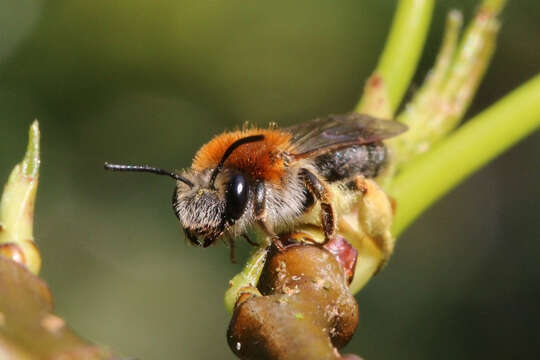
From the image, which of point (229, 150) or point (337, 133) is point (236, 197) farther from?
point (337, 133)

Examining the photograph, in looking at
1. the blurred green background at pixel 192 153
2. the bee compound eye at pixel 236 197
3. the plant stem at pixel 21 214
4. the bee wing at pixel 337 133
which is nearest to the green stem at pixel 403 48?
the bee wing at pixel 337 133

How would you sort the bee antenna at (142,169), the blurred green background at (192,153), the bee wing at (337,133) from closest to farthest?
the bee antenna at (142,169), the bee wing at (337,133), the blurred green background at (192,153)

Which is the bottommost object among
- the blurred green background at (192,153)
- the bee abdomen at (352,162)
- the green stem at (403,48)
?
the blurred green background at (192,153)

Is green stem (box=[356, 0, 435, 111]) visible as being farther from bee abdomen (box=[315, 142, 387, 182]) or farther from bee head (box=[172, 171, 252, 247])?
bee head (box=[172, 171, 252, 247])

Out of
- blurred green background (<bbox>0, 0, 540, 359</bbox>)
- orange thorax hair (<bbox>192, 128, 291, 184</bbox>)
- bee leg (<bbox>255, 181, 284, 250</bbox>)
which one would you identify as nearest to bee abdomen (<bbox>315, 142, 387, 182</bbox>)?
orange thorax hair (<bbox>192, 128, 291, 184</bbox>)

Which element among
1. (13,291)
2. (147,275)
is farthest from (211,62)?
(13,291)

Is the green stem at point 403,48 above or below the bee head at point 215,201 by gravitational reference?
above

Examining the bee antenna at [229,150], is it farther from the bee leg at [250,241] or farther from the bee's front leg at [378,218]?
the bee's front leg at [378,218]

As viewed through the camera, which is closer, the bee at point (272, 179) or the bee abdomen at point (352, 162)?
the bee at point (272, 179)

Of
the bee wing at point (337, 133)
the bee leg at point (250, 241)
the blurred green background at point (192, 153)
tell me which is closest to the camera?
the bee leg at point (250, 241)
